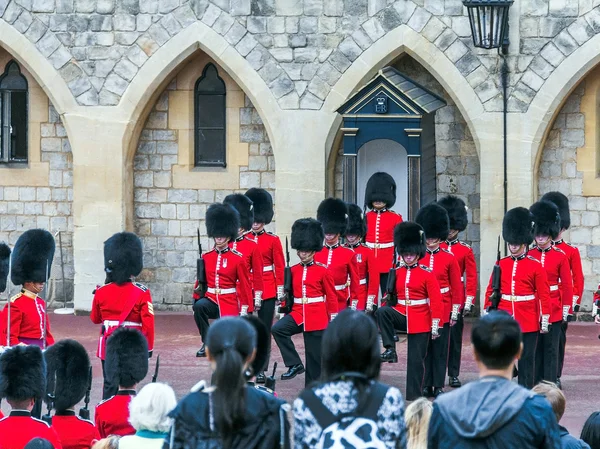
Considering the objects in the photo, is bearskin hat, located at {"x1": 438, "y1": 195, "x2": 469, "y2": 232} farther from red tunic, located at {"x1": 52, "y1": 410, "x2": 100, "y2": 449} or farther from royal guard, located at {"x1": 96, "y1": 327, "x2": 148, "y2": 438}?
red tunic, located at {"x1": 52, "y1": 410, "x2": 100, "y2": 449}

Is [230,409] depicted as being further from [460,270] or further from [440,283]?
[460,270]

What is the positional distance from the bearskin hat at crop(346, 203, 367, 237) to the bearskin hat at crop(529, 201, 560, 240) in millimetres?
1235

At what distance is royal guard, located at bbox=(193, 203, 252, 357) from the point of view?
7801mm

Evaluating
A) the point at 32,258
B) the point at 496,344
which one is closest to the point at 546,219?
the point at 32,258

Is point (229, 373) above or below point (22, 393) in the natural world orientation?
above

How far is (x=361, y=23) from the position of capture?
394 inches

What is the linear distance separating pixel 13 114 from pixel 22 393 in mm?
6498

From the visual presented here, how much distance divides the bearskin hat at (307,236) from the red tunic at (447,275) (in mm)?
629

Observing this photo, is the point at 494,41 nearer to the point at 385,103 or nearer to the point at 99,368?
the point at 385,103

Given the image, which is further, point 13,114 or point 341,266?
point 13,114

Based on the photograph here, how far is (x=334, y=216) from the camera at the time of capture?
8117 mm

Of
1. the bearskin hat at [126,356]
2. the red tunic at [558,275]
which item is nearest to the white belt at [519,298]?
the red tunic at [558,275]

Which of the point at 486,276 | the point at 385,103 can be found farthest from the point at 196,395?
the point at 486,276

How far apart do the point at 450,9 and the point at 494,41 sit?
1.85 ft
